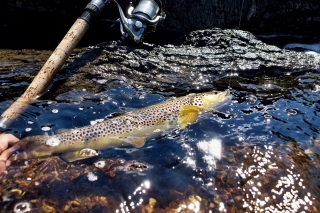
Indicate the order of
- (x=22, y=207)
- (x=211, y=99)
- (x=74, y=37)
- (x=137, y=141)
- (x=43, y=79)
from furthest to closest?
(x=74, y=37)
(x=211, y=99)
(x=43, y=79)
(x=137, y=141)
(x=22, y=207)

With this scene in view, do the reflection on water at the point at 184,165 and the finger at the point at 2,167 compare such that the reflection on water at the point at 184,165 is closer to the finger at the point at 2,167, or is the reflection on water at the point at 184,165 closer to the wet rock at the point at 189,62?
the finger at the point at 2,167

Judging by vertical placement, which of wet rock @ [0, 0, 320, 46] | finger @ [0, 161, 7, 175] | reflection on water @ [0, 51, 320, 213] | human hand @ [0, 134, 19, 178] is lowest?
reflection on water @ [0, 51, 320, 213]

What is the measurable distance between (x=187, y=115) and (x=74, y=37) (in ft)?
8.68

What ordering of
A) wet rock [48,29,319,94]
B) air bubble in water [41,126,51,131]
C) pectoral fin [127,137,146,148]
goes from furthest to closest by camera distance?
wet rock [48,29,319,94]
air bubble in water [41,126,51,131]
pectoral fin [127,137,146,148]

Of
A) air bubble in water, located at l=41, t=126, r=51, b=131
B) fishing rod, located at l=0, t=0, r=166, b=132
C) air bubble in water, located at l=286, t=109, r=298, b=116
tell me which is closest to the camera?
air bubble in water, located at l=41, t=126, r=51, b=131

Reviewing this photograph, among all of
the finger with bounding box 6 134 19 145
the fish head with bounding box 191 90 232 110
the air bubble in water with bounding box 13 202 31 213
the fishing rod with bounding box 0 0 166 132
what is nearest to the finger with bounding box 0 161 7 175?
the finger with bounding box 6 134 19 145

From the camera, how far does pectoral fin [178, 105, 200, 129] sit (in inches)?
183

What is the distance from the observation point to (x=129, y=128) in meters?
4.41

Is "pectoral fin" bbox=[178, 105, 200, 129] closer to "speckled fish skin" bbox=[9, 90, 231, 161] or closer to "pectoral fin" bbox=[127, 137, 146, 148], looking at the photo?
"speckled fish skin" bbox=[9, 90, 231, 161]

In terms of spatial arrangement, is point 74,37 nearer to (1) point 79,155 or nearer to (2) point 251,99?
(1) point 79,155

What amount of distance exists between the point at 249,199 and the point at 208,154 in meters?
0.84

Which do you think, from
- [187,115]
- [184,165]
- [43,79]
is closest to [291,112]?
[187,115]

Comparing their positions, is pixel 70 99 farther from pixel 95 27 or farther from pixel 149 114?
pixel 95 27

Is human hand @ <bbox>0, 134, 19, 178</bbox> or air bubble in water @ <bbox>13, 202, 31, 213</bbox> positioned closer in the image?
air bubble in water @ <bbox>13, 202, 31, 213</bbox>
